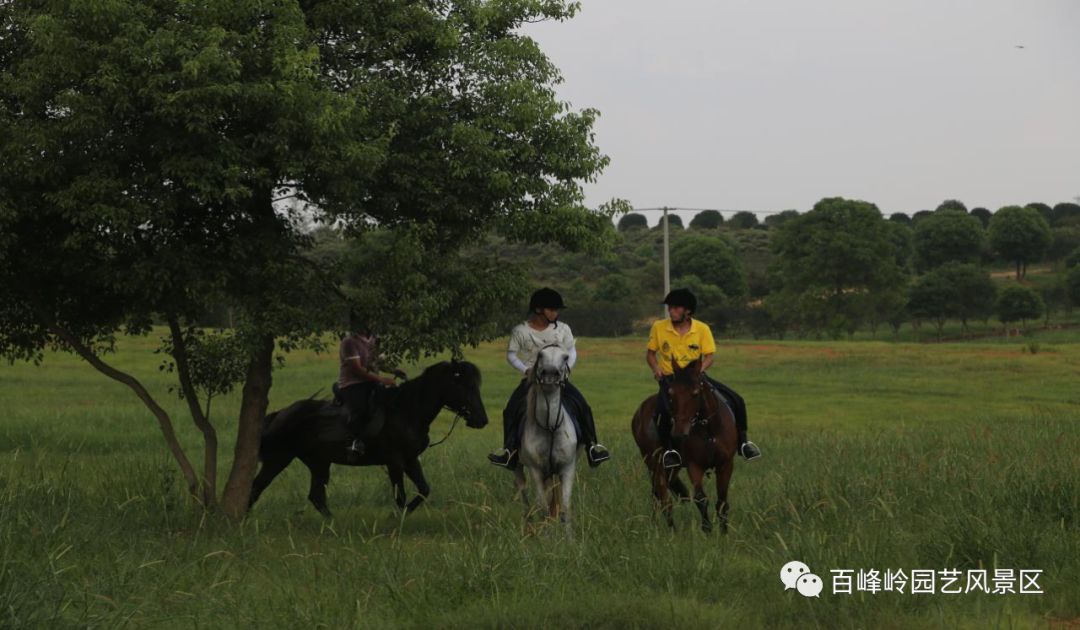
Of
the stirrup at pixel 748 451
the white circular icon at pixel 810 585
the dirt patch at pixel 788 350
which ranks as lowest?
the dirt patch at pixel 788 350

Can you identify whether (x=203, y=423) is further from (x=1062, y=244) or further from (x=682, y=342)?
(x=1062, y=244)

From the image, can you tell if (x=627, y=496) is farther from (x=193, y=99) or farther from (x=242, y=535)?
(x=193, y=99)

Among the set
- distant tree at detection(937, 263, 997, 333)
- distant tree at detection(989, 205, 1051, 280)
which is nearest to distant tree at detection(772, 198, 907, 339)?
distant tree at detection(937, 263, 997, 333)

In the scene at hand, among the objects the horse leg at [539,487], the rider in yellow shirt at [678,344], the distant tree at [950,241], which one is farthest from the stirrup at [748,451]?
the distant tree at [950,241]

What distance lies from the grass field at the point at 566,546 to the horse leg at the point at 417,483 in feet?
0.87

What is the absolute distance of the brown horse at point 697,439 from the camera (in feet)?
39.1

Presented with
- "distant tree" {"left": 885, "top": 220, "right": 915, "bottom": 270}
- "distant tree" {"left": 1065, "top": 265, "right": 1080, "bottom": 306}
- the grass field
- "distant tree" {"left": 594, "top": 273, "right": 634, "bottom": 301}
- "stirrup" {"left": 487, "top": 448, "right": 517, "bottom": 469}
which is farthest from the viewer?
"distant tree" {"left": 885, "top": 220, "right": 915, "bottom": 270}

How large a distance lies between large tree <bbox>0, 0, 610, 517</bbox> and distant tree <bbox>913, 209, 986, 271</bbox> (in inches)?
4935

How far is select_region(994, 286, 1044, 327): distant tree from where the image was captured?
103m

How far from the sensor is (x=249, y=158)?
12.7m

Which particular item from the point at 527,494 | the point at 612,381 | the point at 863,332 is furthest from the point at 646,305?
A: the point at 527,494

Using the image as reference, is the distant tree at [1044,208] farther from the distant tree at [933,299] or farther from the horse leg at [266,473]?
the horse leg at [266,473]

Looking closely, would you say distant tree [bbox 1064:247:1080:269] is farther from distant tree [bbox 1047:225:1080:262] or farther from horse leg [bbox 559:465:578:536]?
horse leg [bbox 559:465:578:536]

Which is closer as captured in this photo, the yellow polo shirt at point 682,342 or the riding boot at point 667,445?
the riding boot at point 667,445
